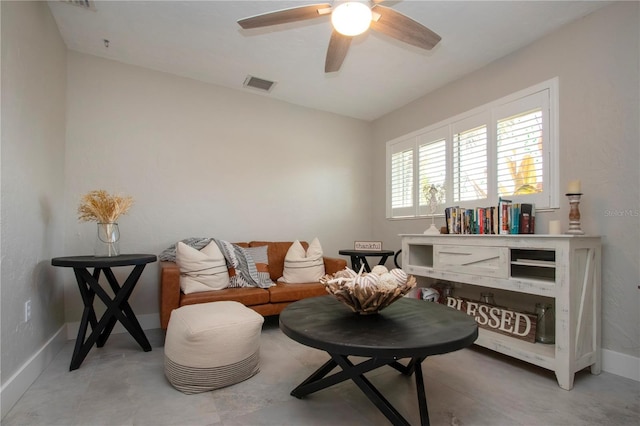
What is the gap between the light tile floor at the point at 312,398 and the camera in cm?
156

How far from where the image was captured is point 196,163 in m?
3.42

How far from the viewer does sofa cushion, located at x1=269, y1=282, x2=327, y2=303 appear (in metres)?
2.92

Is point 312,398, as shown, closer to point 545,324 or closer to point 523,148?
point 545,324

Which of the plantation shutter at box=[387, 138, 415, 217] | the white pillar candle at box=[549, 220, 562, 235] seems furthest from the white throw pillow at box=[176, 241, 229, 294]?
the white pillar candle at box=[549, 220, 562, 235]

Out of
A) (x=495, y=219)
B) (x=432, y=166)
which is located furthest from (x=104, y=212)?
(x=432, y=166)

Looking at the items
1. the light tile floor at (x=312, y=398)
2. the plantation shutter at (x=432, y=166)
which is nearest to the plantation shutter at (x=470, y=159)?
the plantation shutter at (x=432, y=166)

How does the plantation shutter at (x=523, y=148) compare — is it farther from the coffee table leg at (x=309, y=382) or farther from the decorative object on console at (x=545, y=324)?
the coffee table leg at (x=309, y=382)

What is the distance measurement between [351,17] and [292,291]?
2293 mm

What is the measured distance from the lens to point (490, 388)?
1.89m

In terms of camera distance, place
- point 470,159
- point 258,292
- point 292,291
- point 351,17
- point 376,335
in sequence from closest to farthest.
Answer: point 376,335
point 351,17
point 258,292
point 292,291
point 470,159

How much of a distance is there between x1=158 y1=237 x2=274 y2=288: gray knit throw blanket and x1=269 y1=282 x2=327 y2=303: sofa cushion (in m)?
0.15

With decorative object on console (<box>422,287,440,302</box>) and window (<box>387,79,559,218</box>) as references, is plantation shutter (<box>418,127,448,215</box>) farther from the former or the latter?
decorative object on console (<box>422,287,440,302</box>)

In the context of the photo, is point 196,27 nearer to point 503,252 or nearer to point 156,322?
point 156,322

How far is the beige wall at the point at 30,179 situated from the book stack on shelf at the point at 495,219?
10.9 ft
